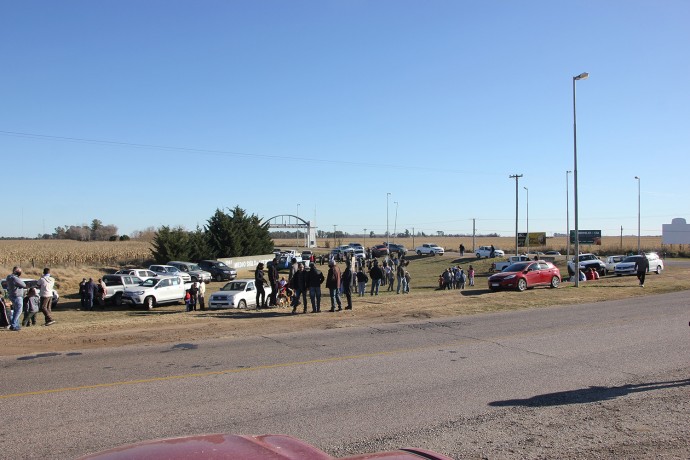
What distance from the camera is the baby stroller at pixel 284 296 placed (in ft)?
75.5

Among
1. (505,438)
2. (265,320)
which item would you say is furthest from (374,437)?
(265,320)

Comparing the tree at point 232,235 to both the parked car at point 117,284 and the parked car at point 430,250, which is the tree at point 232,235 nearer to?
the parked car at point 430,250

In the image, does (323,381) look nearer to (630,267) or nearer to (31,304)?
(31,304)

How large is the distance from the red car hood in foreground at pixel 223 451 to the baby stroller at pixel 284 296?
19478 mm

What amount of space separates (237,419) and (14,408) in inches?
116

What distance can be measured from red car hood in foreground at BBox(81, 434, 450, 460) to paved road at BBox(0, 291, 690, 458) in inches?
92.5

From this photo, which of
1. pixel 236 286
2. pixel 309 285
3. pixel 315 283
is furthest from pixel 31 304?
pixel 236 286

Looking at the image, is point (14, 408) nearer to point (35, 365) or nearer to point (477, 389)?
point (35, 365)

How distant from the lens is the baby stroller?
75.5ft

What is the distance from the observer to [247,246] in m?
65.1

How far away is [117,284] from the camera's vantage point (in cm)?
2753

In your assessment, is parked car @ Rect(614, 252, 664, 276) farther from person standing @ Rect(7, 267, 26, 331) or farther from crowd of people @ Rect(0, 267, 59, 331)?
person standing @ Rect(7, 267, 26, 331)

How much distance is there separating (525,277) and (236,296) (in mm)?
13161

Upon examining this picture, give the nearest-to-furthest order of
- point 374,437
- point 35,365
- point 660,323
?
point 374,437, point 35,365, point 660,323
